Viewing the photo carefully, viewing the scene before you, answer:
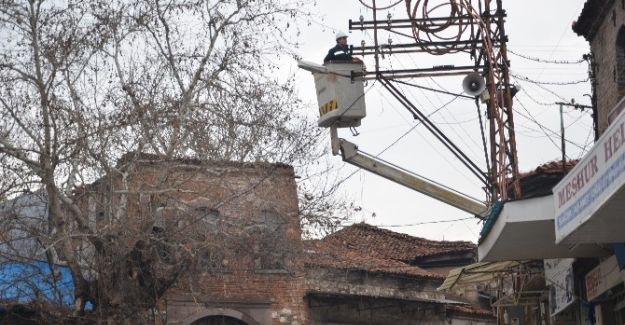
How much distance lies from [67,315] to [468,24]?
Answer: 8.58 meters

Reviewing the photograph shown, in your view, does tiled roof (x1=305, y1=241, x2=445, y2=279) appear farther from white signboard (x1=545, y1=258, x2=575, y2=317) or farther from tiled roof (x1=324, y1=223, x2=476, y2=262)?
white signboard (x1=545, y1=258, x2=575, y2=317)

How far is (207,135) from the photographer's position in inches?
810

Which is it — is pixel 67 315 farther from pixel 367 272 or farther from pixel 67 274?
pixel 367 272

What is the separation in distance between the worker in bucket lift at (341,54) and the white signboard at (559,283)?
4.94 m

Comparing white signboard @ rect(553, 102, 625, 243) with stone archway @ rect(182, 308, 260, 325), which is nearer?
white signboard @ rect(553, 102, 625, 243)

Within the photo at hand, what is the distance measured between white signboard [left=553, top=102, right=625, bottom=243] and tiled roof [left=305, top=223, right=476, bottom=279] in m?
12.9

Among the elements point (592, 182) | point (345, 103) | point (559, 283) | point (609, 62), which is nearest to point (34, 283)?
point (345, 103)

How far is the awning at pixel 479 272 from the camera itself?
19.9 metres

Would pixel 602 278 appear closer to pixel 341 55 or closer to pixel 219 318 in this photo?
pixel 341 55

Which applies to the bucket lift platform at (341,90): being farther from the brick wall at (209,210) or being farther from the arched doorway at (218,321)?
the arched doorway at (218,321)

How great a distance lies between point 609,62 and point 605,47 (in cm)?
32

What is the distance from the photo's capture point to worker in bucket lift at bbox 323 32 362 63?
2112cm

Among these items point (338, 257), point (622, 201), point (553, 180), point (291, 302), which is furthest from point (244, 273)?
point (622, 201)

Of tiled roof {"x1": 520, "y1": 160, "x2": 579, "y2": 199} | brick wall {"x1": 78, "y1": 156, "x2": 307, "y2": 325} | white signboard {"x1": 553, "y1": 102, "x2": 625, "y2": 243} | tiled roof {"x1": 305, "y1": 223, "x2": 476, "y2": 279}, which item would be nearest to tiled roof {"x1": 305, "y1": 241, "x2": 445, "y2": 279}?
tiled roof {"x1": 305, "y1": 223, "x2": 476, "y2": 279}
